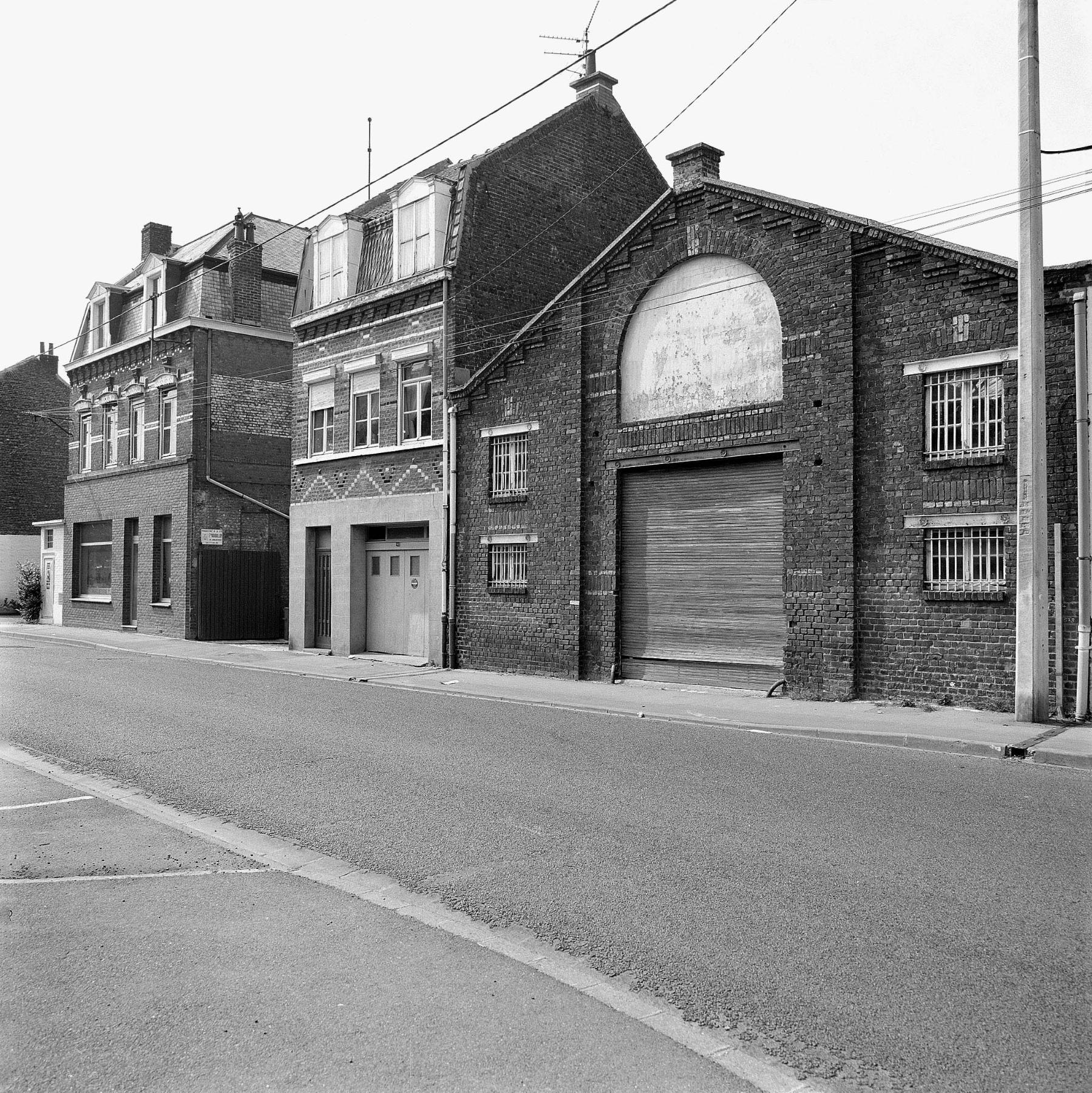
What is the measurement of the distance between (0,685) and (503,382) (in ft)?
32.7

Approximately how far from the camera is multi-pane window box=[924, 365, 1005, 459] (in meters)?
13.6

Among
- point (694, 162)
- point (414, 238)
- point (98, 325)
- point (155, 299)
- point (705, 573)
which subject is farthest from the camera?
point (98, 325)

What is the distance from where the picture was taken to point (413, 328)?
74.0 feet

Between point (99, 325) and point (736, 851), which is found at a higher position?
point (99, 325)

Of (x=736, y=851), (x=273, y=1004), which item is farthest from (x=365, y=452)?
(x=273, y=1004)

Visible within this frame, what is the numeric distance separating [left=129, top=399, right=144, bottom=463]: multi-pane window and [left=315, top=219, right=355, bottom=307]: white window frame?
33.8 feet

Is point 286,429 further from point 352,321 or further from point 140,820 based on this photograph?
point 140,820

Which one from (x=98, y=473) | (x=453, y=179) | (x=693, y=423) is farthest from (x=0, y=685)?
(x=98, y=473)

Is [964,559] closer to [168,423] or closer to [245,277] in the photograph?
[245,277]

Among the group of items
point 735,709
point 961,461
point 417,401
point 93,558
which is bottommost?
point 735,709

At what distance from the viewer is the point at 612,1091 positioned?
369cm

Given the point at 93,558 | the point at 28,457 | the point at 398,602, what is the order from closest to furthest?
the point at 398,602, the point at 93,558, the point at 28,457

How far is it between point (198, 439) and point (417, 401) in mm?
10284

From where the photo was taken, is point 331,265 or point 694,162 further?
point 331,265
